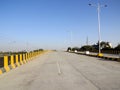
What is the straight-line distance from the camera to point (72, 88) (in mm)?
8617

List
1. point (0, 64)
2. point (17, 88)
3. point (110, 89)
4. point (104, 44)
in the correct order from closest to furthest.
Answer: point (110, 89)
point (17, 88)
point (0, 64)
point (104, 44)

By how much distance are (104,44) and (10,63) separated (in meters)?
149

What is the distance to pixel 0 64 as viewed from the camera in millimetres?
18250

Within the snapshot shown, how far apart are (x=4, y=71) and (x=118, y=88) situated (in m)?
9.95

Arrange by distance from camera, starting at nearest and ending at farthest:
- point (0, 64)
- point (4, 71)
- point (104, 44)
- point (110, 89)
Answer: point (110, 89)
point (4, 71)
point (0, 64)
point (104, 44)

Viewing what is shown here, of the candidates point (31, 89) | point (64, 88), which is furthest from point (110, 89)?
point (31, 89)

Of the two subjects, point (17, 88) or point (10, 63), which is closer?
point (17, 88)

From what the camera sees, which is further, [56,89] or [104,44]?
[104,44]

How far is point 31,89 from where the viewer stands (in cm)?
854

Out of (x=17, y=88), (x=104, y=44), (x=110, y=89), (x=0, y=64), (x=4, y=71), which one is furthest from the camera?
(x=104, y=44)

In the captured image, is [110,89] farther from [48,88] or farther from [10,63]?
[10,63]

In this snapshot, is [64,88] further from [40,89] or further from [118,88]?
[118,88]

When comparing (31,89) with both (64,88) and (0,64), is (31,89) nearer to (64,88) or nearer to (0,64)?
(64,88)

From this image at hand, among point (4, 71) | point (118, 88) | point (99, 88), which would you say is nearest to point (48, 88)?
point (99, 88)
